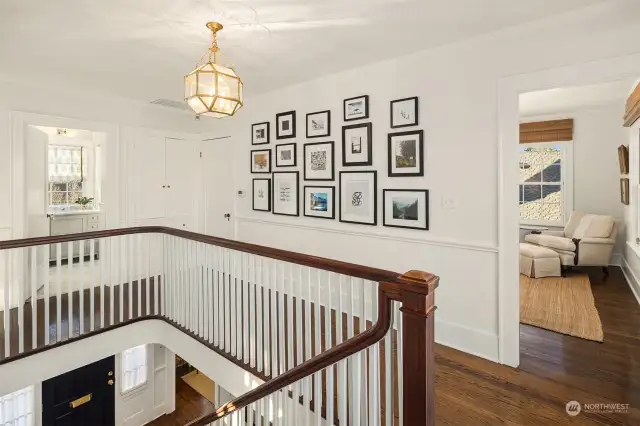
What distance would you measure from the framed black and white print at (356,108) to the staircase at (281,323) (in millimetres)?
1716

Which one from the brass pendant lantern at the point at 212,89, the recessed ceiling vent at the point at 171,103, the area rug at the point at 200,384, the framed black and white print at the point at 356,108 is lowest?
the area rug at the point at 200,384

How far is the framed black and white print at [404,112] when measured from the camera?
10.0 ft

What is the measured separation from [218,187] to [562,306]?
15.8 ft

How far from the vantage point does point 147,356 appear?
531cm

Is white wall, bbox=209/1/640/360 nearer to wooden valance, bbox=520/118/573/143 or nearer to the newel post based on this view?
the newel post

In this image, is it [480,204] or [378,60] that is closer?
[480,204]

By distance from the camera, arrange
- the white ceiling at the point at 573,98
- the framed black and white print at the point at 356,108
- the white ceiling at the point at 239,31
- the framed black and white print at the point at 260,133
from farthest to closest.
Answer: the framed black and white print at the point at 260,133 < the white ceiling at the point at 573,98 < the framed black and white print at the point at 356,108 < the white ceiling at the point at 239,31

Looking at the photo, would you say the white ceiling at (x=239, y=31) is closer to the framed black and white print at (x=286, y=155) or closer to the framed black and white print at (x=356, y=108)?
the framed black and white print at (x=356, y=108)

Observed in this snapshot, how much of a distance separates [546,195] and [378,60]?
4755 mm

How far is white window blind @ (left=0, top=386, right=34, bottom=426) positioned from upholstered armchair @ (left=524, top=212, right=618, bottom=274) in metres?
7.37

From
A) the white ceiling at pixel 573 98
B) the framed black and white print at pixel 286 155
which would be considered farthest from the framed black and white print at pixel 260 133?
the white ceiling at pixel 573 98

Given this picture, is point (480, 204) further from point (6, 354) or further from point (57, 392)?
point (57, 392)

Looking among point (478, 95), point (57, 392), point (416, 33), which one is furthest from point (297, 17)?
point (57, 392)

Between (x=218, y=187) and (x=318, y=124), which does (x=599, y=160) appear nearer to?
(x=318, y=124)
